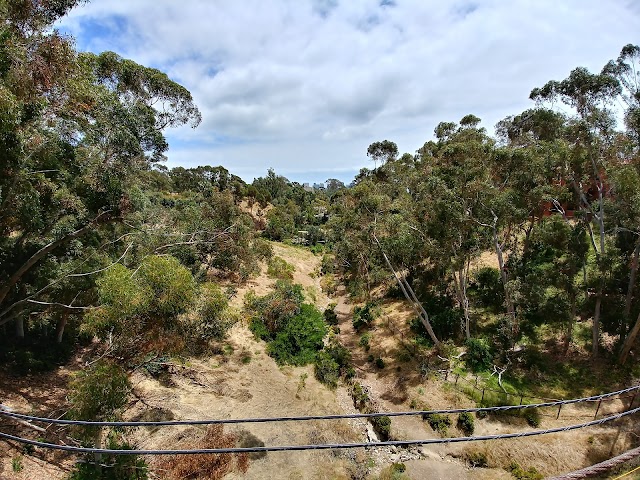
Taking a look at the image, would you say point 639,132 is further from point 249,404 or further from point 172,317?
point 249,404

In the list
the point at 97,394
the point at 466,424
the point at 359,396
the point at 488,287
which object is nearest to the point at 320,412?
the point at 359,396

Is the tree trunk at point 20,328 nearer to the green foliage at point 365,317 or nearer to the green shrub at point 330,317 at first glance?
the green shrub at point 330,317

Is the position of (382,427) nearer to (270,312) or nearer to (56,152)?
(270,312)

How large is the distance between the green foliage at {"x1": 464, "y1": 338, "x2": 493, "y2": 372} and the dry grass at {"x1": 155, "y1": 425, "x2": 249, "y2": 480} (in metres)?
11.6

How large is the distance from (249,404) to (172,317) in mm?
7578

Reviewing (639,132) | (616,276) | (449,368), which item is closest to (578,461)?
(449,368)

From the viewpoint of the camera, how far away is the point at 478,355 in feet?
59.5

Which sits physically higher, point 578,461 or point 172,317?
point 172,317

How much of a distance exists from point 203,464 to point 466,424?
10.5 metres

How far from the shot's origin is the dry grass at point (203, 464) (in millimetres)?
12445

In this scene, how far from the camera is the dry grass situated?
40.8 ft

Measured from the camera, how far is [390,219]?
64.9 feet

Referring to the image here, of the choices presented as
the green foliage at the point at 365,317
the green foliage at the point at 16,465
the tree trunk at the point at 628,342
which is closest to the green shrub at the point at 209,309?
the green foliage at the point at 16,465

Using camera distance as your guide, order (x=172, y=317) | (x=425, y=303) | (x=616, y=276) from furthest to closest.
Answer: (x=425, y=303) → (x=616, y=276) → (x=172, y=317)
